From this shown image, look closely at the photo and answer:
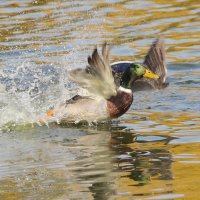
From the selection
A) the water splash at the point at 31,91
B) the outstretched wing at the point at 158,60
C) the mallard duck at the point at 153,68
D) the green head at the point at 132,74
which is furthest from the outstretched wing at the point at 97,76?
the outstretched wing at the point at 158,60

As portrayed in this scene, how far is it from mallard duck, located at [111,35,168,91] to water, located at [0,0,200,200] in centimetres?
14

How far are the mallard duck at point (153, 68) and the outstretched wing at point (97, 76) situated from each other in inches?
38.9

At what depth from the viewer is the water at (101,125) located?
276 inches

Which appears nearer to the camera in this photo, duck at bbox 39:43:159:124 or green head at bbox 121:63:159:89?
duck at bbox 39:43:159:124

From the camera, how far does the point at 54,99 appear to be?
10.3m

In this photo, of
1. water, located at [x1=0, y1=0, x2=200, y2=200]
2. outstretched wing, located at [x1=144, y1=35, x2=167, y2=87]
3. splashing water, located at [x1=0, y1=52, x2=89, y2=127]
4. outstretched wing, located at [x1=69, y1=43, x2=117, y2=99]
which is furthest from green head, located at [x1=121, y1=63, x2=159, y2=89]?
outstretched wing, located at [x1=144, y1=35, x2=167, y2=87]

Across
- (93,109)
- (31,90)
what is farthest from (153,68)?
(93,109)

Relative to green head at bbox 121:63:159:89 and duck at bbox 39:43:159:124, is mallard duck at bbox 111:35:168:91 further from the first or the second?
duck at bbox 39:43:159:124

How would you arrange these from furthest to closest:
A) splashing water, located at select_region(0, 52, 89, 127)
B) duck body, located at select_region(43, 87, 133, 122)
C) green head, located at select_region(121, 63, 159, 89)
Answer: green head, located at select_region(121, 63, 159, 89), splashing water, located at select_region(0, 52, 89, 127), duck body, located at select_region(43, 87, 133, 122)

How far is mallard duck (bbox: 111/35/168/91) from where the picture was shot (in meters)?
10.8

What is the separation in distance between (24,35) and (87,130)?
18.3ft

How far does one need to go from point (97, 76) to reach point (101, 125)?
A: 2.23 ft

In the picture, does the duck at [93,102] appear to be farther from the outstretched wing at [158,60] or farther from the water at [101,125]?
the outstretched wing at [158,60]

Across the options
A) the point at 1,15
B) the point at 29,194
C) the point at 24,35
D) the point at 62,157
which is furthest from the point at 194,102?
the point at 1,15
